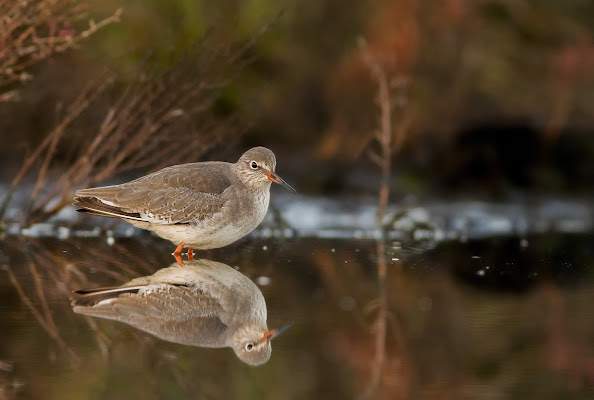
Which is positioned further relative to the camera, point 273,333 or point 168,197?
point 168,197

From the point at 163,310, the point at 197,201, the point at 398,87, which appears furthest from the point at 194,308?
the point at 398,87

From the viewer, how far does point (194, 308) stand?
18.8 feet

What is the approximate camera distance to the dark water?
4.27m

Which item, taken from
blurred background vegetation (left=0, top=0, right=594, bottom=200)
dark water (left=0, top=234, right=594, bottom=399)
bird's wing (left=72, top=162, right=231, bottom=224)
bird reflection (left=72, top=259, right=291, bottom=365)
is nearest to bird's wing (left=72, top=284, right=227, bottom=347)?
bird reflection (left=72, top=259, right=291, bottom=365)

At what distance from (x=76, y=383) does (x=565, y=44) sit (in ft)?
33.8

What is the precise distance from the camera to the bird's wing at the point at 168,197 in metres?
7.38

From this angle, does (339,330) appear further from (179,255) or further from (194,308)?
(179,255)

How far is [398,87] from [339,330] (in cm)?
686

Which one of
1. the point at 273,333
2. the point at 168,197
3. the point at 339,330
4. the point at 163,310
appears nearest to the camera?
the point at 273,333

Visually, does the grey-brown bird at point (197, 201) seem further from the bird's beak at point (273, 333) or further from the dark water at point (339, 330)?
the bird's beak at point (273, 333)

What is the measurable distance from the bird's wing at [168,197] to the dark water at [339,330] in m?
0.39

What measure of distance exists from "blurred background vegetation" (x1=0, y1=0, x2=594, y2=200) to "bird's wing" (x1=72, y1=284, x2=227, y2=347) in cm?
565

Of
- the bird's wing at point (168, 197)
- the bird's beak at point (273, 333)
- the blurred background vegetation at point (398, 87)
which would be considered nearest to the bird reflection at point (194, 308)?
the bird's beak at point (273, 333)

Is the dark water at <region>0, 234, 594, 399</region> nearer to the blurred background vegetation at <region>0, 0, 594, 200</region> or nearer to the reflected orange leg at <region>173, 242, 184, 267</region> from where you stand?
the reflected orange leg at <region>173, 242, 184, 267</region>
